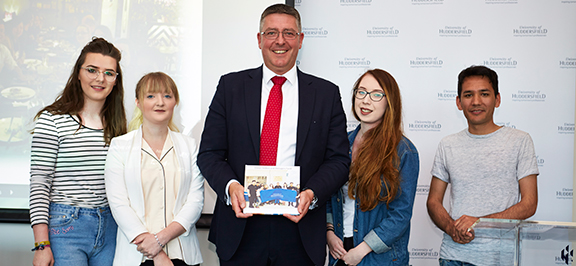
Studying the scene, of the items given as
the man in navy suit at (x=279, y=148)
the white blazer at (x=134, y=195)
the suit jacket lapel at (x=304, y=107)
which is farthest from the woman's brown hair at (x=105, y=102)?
the suit jacket lapel at (x=304, y=107)

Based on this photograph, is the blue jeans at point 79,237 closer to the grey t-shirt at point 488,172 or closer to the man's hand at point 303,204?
the man's hand at point 303,204

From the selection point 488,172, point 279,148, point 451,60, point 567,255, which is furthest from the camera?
point 451,60

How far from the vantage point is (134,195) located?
2.41m

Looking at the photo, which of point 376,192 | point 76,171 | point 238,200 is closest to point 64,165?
point 76,171

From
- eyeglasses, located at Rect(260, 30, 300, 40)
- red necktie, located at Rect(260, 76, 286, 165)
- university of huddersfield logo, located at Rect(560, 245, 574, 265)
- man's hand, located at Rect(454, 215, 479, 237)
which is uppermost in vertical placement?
eyeglasses, located at Rect(260, 30, 300, 40)

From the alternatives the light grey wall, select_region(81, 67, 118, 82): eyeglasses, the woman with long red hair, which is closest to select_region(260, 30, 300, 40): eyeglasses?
the woman with long red hair

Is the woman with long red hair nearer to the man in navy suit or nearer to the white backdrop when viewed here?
the man in navy suit

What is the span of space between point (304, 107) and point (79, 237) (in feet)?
4.84

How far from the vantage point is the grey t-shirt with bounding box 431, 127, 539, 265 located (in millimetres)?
2639

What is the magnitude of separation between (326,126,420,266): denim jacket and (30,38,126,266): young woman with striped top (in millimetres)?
1402

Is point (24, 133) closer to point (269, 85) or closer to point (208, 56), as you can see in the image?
point (208, 56)

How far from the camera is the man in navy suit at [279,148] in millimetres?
2205

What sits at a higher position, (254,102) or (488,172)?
(254,102)

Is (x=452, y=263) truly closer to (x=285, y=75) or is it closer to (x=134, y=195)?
(x=285, y=75)
